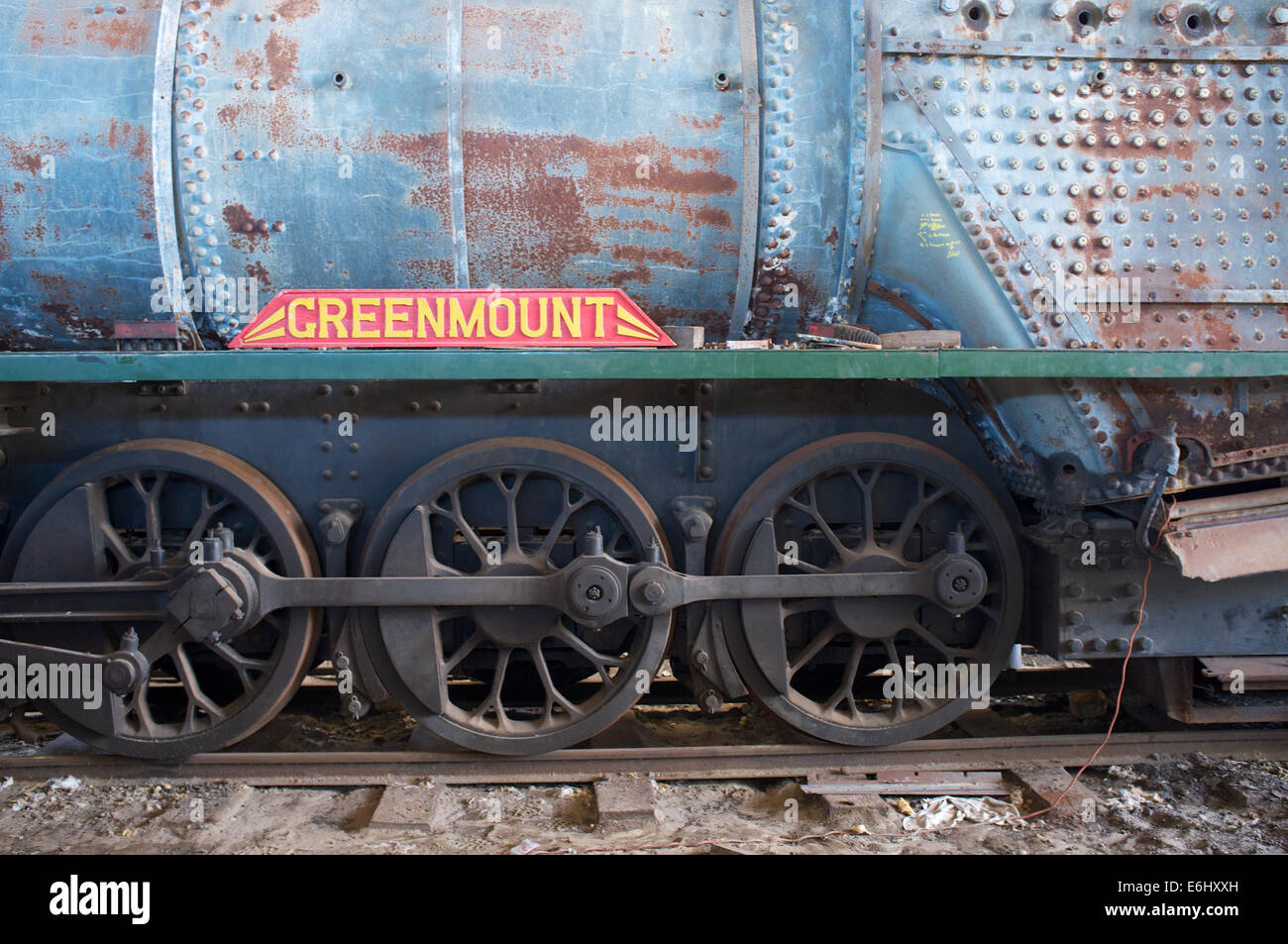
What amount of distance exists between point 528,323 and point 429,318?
0.32 meters

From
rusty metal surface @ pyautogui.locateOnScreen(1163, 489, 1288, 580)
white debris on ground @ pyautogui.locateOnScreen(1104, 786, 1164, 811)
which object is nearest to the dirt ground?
white debris on ground @ pyautogui.locateOnScreen(1104, 786, 1164, 811)

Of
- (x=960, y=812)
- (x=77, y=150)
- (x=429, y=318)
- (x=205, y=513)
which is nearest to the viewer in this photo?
(x=429, y=318)

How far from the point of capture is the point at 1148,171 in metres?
3.06

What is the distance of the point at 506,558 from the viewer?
321 centimetres

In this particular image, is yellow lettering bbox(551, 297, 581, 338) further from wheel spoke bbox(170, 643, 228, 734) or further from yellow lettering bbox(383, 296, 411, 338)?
wheel spoke bbox(170, 643, 228, 734)

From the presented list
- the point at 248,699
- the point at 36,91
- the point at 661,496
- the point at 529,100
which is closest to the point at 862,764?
the point at 661,496

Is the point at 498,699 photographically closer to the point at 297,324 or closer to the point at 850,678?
the point at 850,678

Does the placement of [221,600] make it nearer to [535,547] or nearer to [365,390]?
[365,390]

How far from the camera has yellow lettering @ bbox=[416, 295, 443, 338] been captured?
2834mm

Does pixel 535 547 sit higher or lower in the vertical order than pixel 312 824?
higher

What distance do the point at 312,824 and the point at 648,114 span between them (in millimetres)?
2783

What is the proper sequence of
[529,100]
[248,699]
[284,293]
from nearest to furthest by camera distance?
[284,293] → [529,100] → [248,699]

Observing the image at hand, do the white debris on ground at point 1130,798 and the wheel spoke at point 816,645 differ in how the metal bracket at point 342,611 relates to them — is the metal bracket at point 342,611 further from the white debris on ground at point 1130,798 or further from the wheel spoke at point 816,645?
the white debris on ground at point 1130,798

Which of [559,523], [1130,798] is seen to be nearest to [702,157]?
[559,523]
